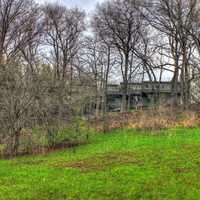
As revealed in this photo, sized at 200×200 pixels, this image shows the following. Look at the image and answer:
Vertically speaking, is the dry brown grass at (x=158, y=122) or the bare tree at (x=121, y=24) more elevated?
the bare tree at (x=121, y=24)

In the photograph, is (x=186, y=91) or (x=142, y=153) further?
(x=186, y=91)

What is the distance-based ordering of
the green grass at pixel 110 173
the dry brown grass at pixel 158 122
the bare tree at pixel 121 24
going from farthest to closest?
the bare tree at pixel 121 24 → the dry brown grass at pixel 158 122 → the green grass at pixel 110 173

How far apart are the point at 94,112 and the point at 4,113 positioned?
749 centimetres

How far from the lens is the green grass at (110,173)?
7387mm

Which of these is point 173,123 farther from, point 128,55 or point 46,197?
point 128,55

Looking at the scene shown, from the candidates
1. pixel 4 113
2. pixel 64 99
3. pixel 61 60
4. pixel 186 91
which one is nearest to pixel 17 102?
pixel 4 113

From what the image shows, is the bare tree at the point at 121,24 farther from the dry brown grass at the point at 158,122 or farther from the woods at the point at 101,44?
the dry brown grass at the point at 158,122

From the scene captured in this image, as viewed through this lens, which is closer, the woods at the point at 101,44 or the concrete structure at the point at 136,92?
the woods at the point at 101,44

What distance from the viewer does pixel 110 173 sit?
29.6ft

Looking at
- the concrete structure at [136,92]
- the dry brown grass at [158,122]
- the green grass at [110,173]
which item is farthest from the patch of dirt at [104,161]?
the concrete structure at [136,92]

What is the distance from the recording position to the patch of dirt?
32.7 ft

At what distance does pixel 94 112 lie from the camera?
67.3 ft

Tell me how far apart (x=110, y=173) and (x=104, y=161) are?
166 cm

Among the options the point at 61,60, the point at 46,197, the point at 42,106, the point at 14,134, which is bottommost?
the point at 46,197
